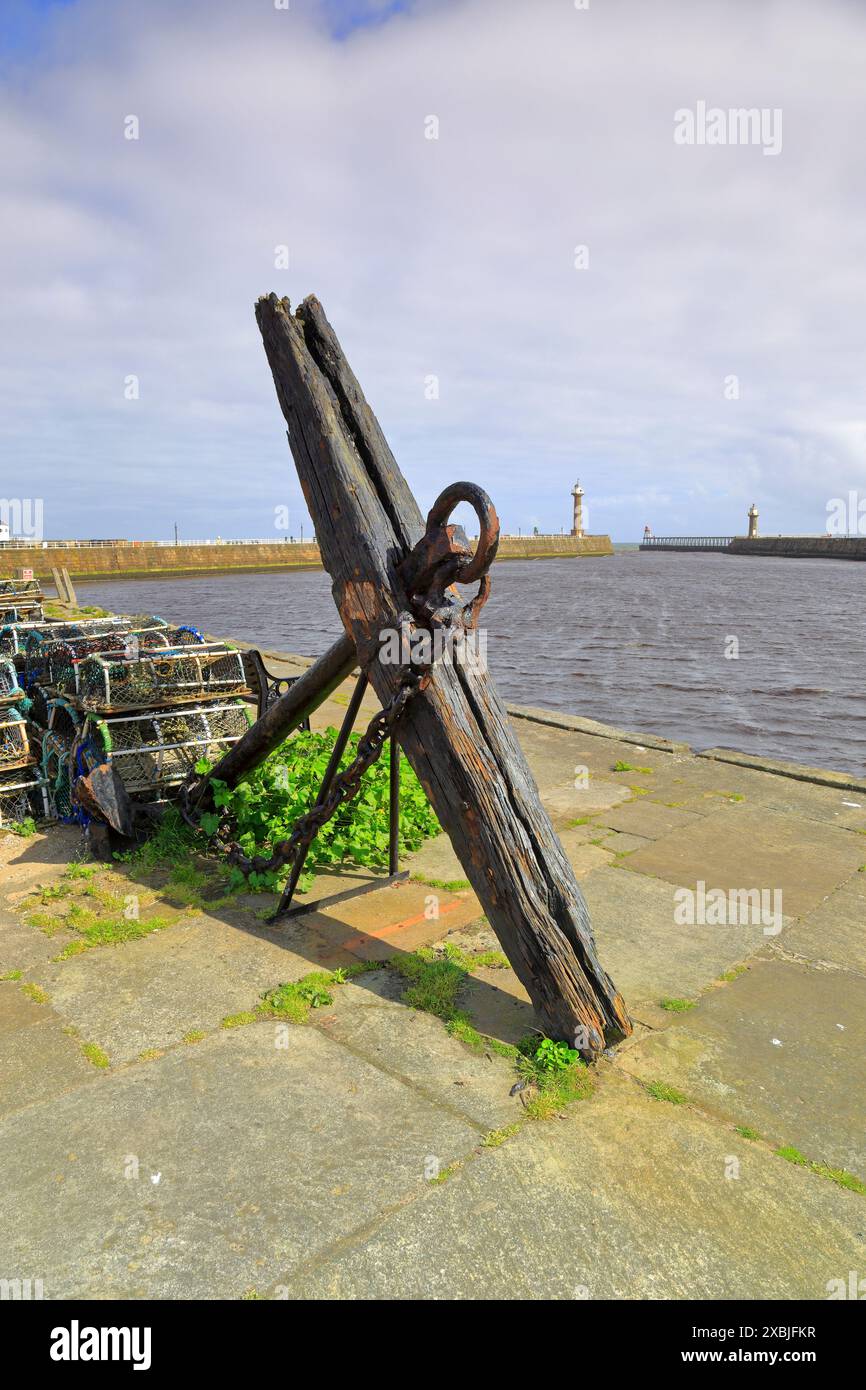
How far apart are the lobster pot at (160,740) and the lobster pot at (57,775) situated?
21.3 inches

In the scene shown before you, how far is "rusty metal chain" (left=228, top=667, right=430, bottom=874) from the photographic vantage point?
3.46m

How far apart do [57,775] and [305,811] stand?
77.6 inches

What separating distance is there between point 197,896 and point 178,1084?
1779mm

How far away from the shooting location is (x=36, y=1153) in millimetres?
2830

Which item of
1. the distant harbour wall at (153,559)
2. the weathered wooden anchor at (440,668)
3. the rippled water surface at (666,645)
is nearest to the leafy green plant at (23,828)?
the weathered wooden anchor at (440,668)

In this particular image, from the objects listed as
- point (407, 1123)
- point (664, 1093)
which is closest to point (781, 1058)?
point (664, 1093)

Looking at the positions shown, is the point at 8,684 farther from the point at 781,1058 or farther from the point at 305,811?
the point at 781,1058

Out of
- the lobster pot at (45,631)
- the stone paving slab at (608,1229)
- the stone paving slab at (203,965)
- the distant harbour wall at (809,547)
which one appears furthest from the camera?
the distant harbour wall at (809,547)

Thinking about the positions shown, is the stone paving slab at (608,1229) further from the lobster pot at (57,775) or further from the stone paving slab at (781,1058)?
the lobster pot at (57,775)

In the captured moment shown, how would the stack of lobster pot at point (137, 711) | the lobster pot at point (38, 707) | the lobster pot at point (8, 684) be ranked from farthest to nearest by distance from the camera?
the lobster pot at point (38, 707)
the lobster pot at point (8, 684)
the stack of lobster pot at point (137, 711)

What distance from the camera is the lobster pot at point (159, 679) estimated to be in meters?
5.79

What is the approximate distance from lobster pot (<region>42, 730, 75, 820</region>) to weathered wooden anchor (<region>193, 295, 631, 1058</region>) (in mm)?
3081
